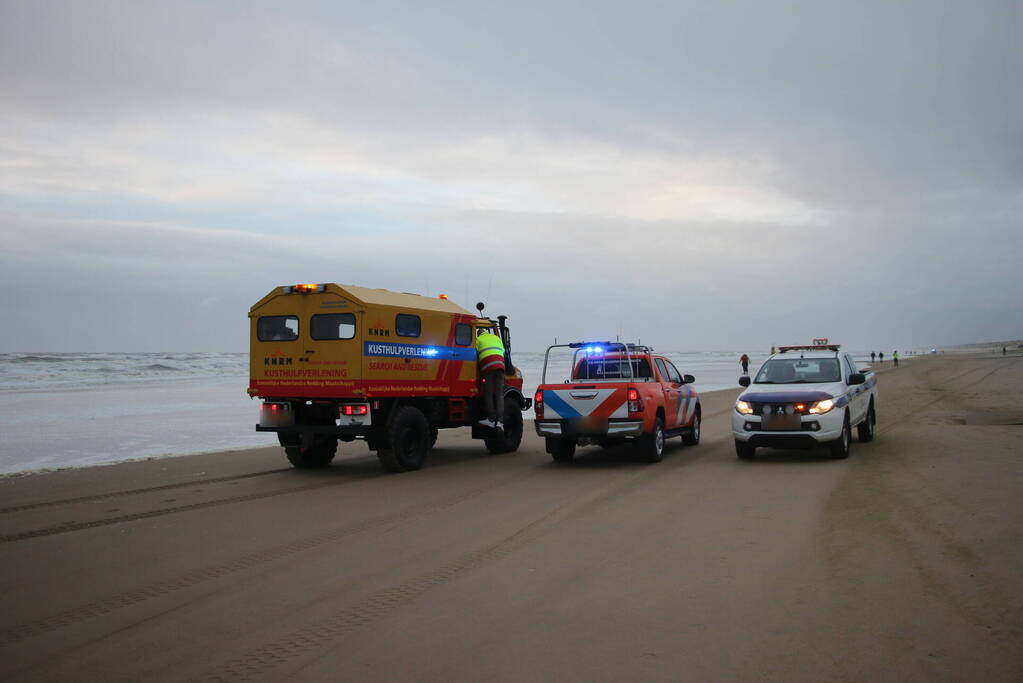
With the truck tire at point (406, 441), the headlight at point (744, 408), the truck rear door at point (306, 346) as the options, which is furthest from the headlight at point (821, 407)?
the truck rear door at point (306, 346)

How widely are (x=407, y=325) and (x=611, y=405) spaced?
3.52m

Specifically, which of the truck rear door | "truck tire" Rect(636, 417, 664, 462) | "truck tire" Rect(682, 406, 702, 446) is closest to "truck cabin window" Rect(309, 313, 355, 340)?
the truck rear door

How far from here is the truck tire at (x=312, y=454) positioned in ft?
42.0

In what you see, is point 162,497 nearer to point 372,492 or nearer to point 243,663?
point 372,492

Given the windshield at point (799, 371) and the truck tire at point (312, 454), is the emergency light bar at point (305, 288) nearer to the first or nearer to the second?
the truck tire at point (312, 454)

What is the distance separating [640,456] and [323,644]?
860cm

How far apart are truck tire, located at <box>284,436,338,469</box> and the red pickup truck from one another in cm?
351

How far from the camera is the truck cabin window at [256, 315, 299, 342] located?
40.7 feet

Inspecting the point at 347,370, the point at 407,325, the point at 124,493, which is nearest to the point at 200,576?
the point at 124,493

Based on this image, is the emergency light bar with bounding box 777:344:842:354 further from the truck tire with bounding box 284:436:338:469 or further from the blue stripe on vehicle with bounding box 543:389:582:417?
the truck tire with bounding box 284:436:338:469

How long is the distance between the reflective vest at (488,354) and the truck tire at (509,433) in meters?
0.90

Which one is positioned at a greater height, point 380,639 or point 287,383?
point 287,383

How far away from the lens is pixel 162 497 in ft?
32.7

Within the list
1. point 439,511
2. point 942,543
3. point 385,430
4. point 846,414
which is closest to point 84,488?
point 385,430
